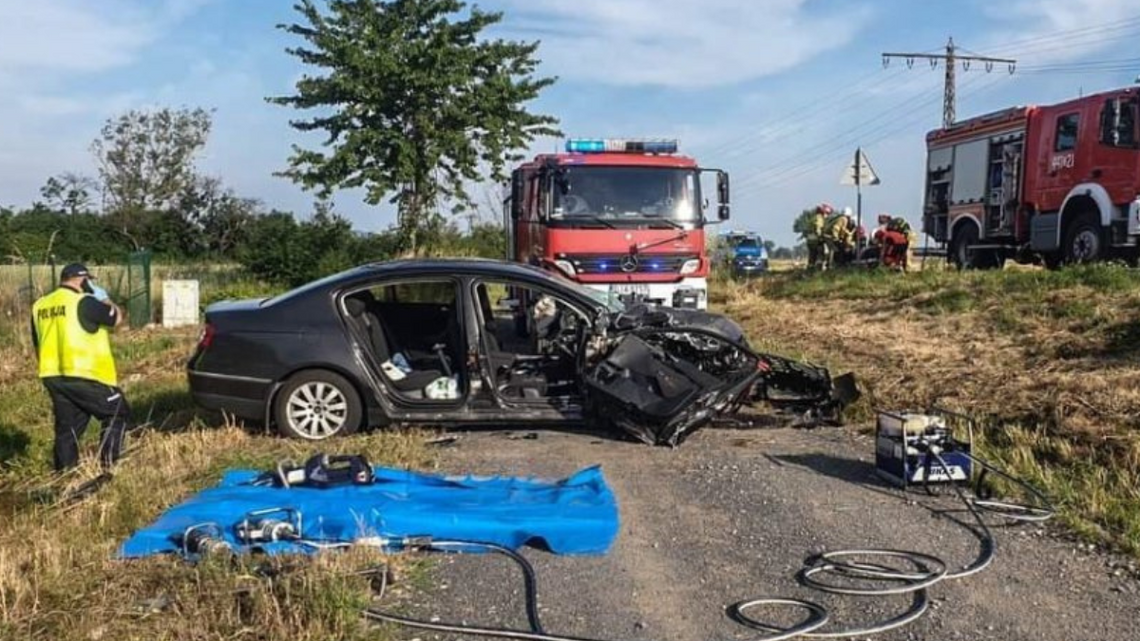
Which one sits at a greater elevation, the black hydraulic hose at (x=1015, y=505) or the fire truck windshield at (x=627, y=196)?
the fire truck windshield at (x=627, y=196)

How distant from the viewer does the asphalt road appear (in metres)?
4.32

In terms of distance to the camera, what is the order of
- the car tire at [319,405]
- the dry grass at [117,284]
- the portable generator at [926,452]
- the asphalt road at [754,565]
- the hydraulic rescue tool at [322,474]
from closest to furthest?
the asphalt road at [754,565] → the hydraulic rescue tool at [322,474] → the portable generator at [926,452] → the car tire at [319,405] → the dry grass at [117,284]

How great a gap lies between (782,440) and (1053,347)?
130 inches

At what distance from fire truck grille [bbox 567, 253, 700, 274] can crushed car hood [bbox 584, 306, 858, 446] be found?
463 cm

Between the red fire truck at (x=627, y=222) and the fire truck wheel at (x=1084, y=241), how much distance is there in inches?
249

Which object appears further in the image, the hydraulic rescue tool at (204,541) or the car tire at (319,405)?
the car tire at (319,405)

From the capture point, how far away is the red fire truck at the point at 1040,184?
15.5 metres

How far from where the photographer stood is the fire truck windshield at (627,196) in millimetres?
13211

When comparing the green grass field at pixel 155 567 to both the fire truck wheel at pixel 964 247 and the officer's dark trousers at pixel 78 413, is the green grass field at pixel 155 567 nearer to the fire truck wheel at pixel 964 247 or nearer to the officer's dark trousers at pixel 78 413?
the officer's dark trousers at pixel 78 413

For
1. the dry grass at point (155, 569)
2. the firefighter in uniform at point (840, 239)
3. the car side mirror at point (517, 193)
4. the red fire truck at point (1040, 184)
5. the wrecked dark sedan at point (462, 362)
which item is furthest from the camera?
the firefighter in uniform at point (840, 239)

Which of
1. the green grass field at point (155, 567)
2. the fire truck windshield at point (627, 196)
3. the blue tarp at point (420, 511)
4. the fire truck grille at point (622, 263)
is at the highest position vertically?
the fire truck windshield at point (627, 196)

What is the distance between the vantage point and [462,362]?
26.4ft

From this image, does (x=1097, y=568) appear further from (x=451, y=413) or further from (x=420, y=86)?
(x=420, y=86)

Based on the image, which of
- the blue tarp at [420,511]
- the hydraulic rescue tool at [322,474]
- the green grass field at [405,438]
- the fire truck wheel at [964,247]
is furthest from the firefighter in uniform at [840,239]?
the hydraulic rescue tool at [322,474]
